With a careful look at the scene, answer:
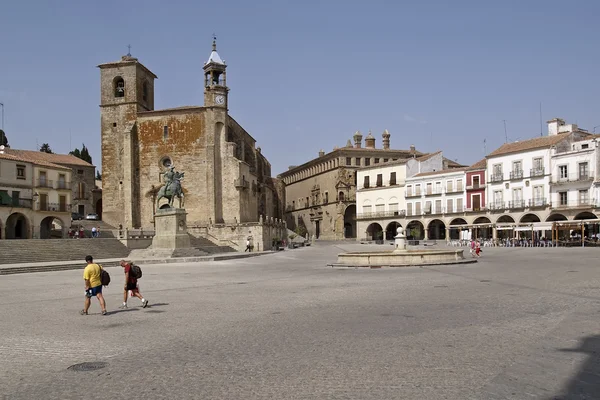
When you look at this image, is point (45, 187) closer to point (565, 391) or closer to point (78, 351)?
point (78, 351)

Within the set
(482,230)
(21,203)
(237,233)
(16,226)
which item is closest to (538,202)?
(482,230)

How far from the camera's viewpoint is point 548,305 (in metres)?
10.2

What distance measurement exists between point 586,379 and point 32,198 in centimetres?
4388

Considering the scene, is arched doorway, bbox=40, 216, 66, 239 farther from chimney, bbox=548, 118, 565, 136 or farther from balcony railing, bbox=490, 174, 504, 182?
chimney, bbox=548, 118, 565, 136

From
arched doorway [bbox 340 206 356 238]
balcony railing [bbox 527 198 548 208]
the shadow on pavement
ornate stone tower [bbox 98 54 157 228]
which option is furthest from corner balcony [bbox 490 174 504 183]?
the shadow on pavement

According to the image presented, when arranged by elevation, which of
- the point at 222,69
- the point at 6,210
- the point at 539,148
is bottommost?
the point at 6,210

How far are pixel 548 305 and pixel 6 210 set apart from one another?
38.9m

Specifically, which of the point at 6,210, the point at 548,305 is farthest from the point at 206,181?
the point at 548,305

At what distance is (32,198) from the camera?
42.6m

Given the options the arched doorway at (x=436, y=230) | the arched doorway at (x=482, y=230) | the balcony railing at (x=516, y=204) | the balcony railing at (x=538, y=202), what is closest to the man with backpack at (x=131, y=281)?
the balcony railing at (x=538, y=202)

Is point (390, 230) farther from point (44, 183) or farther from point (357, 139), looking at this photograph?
point (44, 183)

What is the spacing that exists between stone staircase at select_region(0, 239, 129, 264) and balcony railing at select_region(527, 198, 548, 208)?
117 feet

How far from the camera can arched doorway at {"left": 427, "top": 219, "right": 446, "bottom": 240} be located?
6282 cm

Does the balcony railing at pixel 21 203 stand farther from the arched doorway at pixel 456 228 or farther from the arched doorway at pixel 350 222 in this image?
the arched doorway at pixel 350 222
